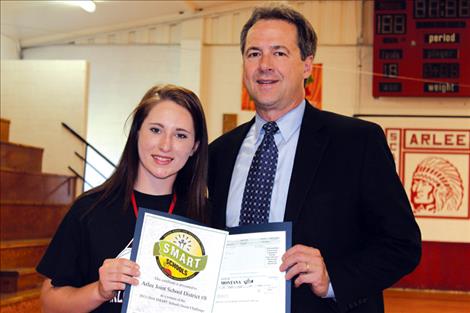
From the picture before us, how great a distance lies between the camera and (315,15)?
802 cm

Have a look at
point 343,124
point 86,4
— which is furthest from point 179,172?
point 86,4

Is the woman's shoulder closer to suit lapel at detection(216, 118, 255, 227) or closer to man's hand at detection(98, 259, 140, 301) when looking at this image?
man's hand at detection(98, 259, 140, 301)

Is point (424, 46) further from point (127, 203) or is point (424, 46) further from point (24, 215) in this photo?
point (127, 203)

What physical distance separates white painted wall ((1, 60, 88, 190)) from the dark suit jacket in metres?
6.22

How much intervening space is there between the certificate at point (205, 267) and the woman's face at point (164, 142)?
16 cm

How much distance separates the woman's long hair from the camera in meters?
1.72

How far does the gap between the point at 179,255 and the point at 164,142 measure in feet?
1.03

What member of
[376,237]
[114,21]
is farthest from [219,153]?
[114,21]

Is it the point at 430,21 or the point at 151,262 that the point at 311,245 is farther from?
the point at 430,21

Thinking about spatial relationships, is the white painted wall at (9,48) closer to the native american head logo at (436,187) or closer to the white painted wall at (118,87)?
the white painted wall at (118,87)

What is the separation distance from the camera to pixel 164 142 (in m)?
1.70

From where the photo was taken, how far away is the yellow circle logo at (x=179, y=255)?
157 cm

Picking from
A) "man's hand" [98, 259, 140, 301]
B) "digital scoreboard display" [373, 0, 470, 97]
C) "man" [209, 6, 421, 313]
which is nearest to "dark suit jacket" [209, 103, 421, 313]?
"man" [209, 6, 421, 313]

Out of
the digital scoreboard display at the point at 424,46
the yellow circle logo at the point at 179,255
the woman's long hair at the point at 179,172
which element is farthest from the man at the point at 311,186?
the digital scoreboard display at the point at 424,46
